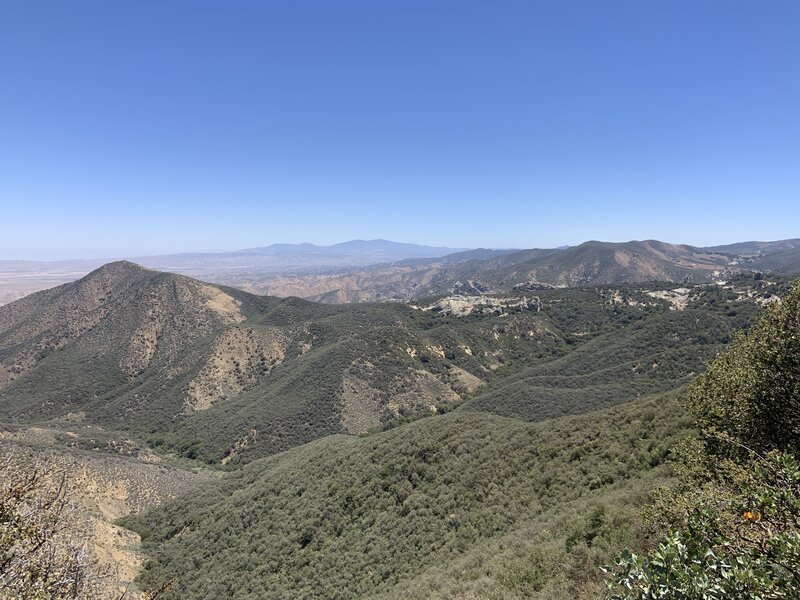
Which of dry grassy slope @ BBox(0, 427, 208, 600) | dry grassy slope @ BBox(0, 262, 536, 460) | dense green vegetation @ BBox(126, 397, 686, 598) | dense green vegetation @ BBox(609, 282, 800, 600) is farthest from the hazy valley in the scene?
dense green vegetation @ BBox(609, 282, 800, 600)

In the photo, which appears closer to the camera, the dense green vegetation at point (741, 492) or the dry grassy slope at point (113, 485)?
the dense green vegetation at point (741, 492)

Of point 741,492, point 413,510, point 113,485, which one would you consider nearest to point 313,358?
point 113,485

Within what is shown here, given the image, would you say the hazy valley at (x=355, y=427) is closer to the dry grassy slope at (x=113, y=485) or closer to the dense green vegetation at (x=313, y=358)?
the dry grassy slope at (x=113, y=485)

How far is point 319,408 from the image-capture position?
75812 millimetres

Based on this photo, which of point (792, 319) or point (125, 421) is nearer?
point (792, 319)

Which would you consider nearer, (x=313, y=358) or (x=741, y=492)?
(x=741, y=492)

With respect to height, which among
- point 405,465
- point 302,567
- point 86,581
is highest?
point 86,581

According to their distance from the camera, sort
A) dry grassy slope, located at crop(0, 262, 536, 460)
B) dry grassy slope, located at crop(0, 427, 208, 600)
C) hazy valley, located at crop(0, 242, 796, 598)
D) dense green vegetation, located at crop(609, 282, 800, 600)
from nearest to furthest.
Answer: dense green vegetation, located at crop(609, 282, 800, 600) < hazy valley, located at crop(0, 242, 796, 598) < dry grassy slope, located at crop(0, 427, 208, 600) < dry grassy slope, located at crop(0, 262, 536, 460)

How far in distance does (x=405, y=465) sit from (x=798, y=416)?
2535 cm

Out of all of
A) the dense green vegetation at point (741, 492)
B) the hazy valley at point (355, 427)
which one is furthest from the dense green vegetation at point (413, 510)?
the dense green vegetation at point (741, 492)

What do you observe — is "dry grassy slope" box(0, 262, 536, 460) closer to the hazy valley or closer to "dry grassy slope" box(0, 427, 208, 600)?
the hazy valley

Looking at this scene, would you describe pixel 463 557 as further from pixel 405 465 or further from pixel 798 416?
pixel 798 416

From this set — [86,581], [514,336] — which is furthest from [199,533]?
[514,336]

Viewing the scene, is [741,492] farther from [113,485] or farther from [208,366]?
[208,366]
